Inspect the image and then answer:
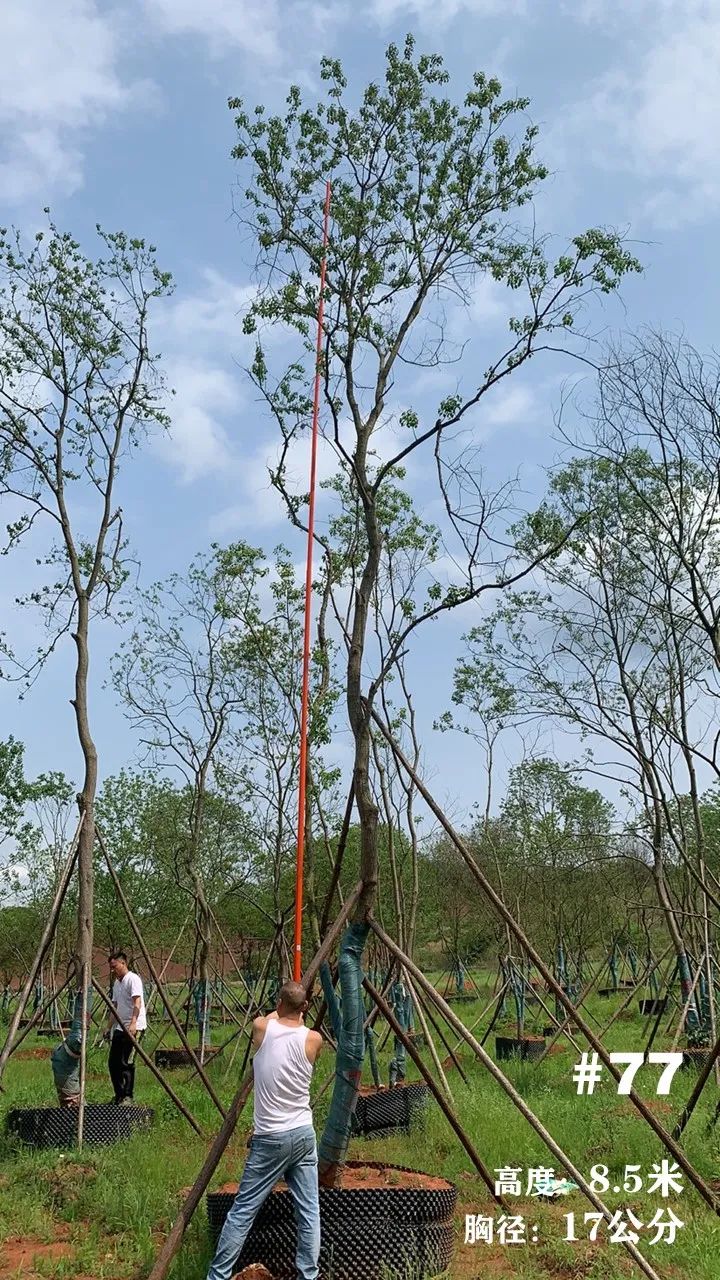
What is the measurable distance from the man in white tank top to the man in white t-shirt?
4.36m

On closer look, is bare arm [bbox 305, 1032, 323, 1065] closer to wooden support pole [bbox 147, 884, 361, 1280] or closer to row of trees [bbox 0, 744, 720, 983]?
wooden support pole [bbox 147, 884, 361, 1280]

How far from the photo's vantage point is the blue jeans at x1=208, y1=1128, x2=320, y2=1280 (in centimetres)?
469

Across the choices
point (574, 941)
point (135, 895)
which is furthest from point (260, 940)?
point (574, 941)

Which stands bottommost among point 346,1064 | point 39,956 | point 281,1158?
point 281,1158

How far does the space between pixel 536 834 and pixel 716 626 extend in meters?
11.9

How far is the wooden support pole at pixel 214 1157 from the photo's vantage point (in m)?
5.18

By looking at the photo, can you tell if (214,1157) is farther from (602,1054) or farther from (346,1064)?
(602,1054)

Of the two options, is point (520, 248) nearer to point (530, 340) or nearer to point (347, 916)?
point (530, 340)

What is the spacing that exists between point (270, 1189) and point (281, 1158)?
20 cm

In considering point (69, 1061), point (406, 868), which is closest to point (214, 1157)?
point (69, 1061)

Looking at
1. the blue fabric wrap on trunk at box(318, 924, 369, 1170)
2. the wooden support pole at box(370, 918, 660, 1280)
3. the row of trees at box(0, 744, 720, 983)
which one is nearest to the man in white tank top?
the blue fabric wrap on trunk at box(318, 924, 369, 1170)

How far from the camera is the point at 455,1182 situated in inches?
264

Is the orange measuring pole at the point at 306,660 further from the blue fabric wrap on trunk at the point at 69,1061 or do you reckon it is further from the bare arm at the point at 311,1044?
the blue fabric wrap on trunk at the point at 69,1061

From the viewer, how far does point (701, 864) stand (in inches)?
402
